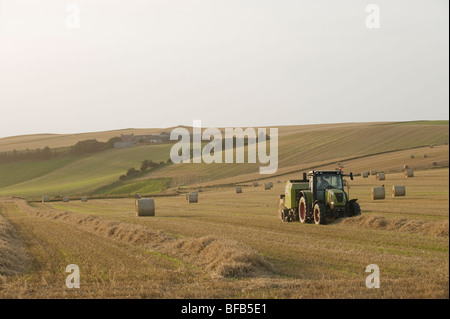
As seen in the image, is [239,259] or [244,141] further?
[244,141]

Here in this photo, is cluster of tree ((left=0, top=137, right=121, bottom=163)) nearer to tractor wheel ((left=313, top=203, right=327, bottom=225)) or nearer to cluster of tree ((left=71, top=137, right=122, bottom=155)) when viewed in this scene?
cluster of tree ((left=71, top=137, right=122, bottom=155))

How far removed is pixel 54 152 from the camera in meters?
61.8

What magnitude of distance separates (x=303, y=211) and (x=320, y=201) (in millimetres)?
1115

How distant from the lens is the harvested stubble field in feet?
30.4

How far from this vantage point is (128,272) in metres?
11.5

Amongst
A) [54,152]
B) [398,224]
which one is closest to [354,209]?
[398,224]

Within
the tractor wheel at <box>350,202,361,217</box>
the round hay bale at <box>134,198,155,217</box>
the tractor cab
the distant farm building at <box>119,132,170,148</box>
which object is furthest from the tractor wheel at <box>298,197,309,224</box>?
the distant farm building at <box>119,132,170,148</box>

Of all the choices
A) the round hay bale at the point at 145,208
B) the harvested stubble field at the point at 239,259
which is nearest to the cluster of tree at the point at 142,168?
the round hay bale at the point at 145,208

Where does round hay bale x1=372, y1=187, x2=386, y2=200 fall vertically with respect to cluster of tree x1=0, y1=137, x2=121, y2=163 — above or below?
below

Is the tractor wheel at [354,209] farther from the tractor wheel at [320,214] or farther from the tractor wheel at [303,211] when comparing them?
the tractor wheel at [303,211]

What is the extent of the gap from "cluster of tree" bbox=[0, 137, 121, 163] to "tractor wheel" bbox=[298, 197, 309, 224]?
836 inches

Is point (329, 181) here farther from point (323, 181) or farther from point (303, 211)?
point (303, 211)

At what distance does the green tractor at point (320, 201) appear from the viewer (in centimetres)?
2080
